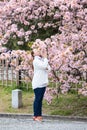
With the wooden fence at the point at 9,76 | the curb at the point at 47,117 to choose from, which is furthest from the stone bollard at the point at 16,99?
the wooden fence at the point at 9,76

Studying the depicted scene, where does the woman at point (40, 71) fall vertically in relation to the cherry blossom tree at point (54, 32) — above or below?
below

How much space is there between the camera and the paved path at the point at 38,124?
10.2m

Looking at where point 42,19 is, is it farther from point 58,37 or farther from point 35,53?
point 35,53

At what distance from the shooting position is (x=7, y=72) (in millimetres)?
16562

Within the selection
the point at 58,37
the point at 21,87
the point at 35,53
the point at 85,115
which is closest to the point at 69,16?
the point at 58,37

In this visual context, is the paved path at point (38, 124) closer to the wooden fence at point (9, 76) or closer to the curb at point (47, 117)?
the curb at point (47, 117)

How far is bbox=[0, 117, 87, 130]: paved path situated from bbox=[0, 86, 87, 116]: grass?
855 millimetres

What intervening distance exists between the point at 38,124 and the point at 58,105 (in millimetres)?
2611

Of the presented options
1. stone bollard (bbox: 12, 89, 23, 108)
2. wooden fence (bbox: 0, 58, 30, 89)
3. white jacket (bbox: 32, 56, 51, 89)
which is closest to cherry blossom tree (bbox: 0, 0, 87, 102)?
white jacket (bbox: 32, 56, 51, 89)

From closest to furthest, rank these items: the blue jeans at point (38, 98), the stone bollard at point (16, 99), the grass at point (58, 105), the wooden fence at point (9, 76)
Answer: the blue jeans at point (38, 98)
the grass at point (58, 105)
the stone bollard at point (16, 99)
the wooden fence at point (9, 76)

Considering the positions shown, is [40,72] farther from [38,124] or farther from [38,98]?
[38,124]

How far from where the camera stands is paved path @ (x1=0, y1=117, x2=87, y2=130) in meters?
10.2

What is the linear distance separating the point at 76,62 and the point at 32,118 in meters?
1.78

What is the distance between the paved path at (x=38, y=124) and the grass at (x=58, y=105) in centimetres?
85
